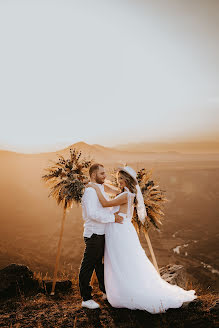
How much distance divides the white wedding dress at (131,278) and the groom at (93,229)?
0.56ft

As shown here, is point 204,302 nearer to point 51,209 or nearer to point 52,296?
point 52,296

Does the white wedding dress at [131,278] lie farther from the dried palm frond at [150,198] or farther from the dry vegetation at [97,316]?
the dried palm frond at [150,198]

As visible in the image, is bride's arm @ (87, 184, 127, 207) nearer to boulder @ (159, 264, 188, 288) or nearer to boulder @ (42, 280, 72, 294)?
boulder @ (42, 280, 72, 294)

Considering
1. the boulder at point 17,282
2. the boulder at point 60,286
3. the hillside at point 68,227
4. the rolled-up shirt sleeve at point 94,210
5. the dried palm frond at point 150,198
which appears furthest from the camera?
the hillside at point 68,227

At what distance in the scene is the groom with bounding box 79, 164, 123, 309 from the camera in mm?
Result: 5539

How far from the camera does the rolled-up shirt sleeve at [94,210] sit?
5.48m

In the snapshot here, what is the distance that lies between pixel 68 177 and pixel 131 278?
3.34m

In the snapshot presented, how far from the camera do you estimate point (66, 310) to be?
19.4 feet

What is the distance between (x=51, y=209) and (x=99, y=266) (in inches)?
3533

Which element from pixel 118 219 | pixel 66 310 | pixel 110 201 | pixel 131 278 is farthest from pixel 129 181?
pixel 66 310

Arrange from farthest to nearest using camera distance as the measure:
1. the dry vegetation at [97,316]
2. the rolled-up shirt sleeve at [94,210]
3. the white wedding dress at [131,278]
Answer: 1. the rolled-up shirt sleeve at [94,210]
2. the white wedding dress at [131,278]
3. the dry vegetation at [97,316]

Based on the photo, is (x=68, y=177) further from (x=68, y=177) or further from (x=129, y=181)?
(x=129, y=181)

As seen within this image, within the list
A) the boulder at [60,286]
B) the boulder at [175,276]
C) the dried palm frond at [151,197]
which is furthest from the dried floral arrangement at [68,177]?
the boulder at [175,276]

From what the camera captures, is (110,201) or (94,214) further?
(110,201)
